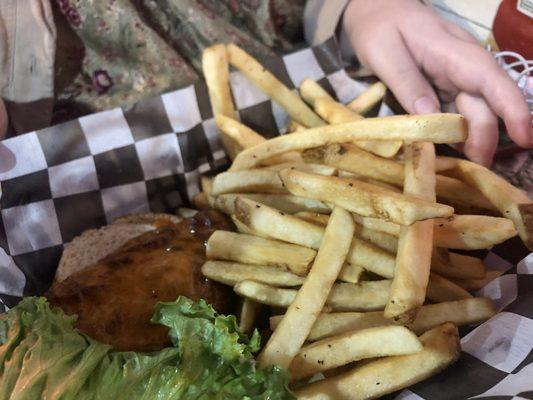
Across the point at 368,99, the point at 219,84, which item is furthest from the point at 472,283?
the point at 219,84

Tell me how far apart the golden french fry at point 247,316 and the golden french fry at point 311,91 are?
2.47ft

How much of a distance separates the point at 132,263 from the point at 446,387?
0.74m

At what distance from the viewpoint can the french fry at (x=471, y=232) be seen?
1295mm

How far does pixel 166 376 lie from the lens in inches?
40.3

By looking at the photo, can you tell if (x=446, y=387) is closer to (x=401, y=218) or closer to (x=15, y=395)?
(x=401, y=218)

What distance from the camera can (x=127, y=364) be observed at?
105 centimetres

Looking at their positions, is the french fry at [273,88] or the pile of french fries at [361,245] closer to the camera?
the pile of french fries at [361,245]

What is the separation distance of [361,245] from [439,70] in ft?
2.69

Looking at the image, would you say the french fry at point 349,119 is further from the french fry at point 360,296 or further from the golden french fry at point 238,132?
the french fry at point 360,296

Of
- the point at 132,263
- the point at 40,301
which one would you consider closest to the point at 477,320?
the point at 132,263

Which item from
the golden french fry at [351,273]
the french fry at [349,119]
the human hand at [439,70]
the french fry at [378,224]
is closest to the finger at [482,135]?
the human hand at [439,70]

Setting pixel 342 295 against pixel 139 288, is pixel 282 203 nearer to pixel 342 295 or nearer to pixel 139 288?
pixel 342 295

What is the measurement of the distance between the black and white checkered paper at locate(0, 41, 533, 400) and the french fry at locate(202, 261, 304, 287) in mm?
405

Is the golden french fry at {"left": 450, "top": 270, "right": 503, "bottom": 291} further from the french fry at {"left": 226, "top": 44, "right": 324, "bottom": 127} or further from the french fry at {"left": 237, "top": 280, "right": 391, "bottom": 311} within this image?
the french fry at {"left": 226, "top": 44, "right": 324, "bottom": 127}
